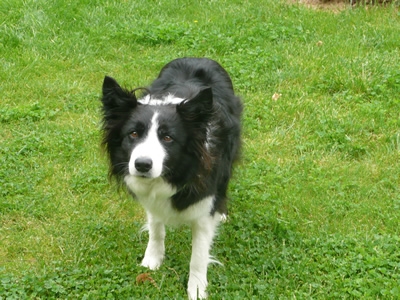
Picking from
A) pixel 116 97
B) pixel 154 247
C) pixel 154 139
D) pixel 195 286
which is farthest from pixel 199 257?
pixel 116 97

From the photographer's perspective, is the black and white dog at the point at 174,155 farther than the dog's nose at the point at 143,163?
Yes

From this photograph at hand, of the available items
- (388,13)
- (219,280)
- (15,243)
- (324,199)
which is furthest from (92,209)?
(388,13)

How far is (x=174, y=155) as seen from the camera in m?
3.36

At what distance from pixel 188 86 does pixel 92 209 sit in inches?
54.5

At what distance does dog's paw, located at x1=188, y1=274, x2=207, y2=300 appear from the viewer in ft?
12.5

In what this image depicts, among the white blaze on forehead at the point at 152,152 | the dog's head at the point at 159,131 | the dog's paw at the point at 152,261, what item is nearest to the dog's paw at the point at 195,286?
the dog's paw at the point at 152,261

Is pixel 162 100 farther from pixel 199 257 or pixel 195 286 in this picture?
pixel 195 286

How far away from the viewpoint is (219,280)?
3.92 meters

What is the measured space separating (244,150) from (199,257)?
1705 millimetres

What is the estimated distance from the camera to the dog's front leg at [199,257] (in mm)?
3842

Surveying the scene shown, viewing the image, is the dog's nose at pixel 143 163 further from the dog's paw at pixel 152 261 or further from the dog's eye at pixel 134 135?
the dog's paw at pixel 152 261

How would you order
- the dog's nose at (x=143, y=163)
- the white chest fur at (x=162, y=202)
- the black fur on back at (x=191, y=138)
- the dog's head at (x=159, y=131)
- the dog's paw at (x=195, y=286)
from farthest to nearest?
the dog's paw at (x=195, y=286)
the white chest fur at (x=162, y=202)
the black fur on back at (x=191, y=138)
the dog's head at (x=159, y=131)
the dog's nose at (x=143, y=163)

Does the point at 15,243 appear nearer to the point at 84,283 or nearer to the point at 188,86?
the point at 84,283

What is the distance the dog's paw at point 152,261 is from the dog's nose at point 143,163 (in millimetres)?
1159
